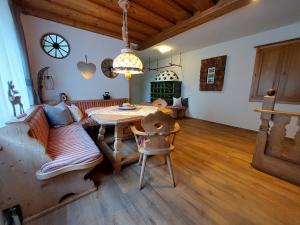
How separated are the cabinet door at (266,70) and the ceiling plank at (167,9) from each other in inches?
77.5

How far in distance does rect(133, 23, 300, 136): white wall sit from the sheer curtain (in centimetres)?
445

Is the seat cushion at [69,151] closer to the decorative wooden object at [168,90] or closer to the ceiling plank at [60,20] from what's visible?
the ceiling plank at [60,20]

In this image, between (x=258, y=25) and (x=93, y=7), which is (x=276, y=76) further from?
(x=93, y=7)

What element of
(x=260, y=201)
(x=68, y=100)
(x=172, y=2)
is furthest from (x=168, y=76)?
(x=260, y=201)

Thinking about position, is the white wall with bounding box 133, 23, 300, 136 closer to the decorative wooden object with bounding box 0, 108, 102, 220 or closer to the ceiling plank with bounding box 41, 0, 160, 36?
the ceiling plank with bounding box 41, 0, 160, 36

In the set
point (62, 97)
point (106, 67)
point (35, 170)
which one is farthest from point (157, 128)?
point (106, 67)

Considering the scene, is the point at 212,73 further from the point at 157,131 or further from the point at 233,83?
the point at 157,131

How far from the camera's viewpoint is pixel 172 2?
2471mm

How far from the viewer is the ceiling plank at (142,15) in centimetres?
251

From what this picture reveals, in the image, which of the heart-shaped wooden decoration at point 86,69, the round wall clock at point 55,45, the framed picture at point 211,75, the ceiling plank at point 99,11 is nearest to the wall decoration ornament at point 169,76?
the framed picture at point 211,75

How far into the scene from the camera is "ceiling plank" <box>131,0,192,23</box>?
2.48 meters

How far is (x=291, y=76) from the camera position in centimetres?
271

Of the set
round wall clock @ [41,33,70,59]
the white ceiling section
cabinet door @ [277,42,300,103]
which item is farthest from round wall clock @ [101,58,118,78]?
cabinet door @ [277,42,300,103]

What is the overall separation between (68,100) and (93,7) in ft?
6.91
